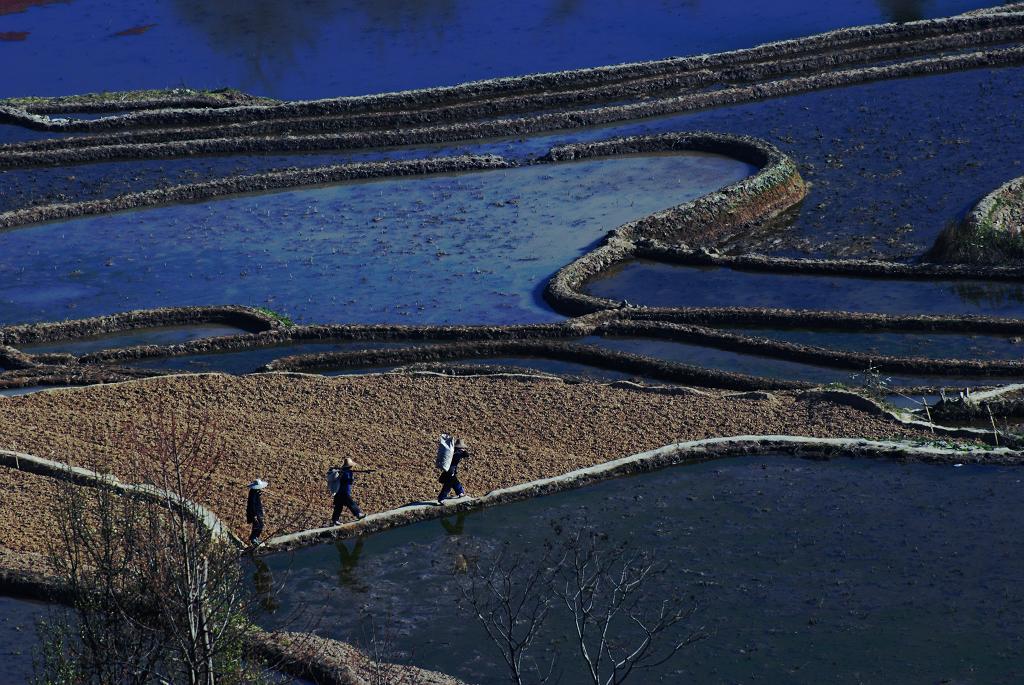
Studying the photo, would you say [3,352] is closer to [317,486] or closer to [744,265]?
[317,486]

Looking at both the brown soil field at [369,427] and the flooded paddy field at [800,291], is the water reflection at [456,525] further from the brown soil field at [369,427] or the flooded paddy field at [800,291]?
the flooded paddy field at [800,291]

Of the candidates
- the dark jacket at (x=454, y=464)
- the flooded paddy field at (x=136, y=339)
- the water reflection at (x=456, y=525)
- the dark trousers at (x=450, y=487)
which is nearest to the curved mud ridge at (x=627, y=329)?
the flooded paddy field at (x=136, y=339)

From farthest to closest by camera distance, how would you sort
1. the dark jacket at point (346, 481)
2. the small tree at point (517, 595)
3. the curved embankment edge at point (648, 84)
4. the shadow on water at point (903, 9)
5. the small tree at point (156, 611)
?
the shadow on water at point (903, 9), the curved embankment edge at point (648, 84), the dark jacket at point (346, 481), the small tree at point (517, 595), the small tree at point (156, 611)

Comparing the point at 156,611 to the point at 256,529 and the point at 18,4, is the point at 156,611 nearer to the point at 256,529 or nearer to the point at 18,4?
the point at 256,529

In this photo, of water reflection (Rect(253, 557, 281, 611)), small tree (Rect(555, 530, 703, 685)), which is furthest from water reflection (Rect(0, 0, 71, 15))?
small tree (Rect(555, 530, 703, 685))

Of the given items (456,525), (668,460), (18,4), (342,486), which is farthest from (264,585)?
(18,4)

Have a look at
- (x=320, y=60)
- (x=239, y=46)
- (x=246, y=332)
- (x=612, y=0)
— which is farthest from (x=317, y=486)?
(x=612, y=0)
